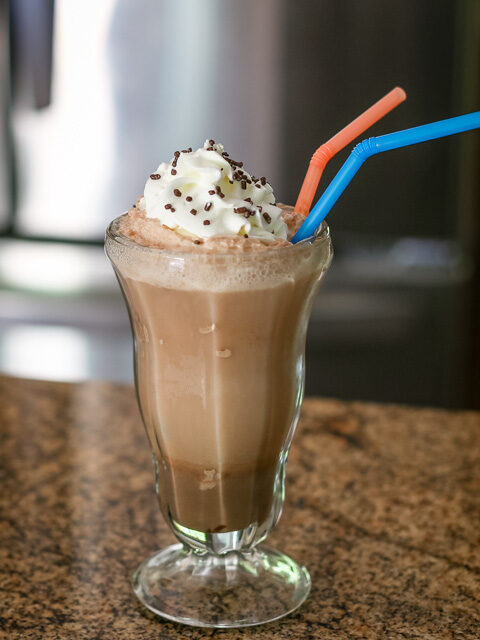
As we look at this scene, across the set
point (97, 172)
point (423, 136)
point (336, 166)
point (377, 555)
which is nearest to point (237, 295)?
point (423, 136)

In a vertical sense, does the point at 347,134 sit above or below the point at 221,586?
above

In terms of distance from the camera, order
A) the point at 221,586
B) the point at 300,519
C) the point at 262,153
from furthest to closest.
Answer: the point at 262,153
the point at 300,519
the point at 221,586

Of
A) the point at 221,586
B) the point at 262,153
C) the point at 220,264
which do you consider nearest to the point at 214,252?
the point at 220,264

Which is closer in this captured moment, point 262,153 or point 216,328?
point 216,328

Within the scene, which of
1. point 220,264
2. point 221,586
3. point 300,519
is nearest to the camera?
point 220,264

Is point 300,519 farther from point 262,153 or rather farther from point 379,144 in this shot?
point 262,153

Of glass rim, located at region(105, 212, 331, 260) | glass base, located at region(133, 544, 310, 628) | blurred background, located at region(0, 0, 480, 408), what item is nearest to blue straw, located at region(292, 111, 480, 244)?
glass rim, located at region(105, 212, 331, 260)

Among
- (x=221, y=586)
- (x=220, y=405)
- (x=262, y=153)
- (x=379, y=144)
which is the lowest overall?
(x=221, y=586)
